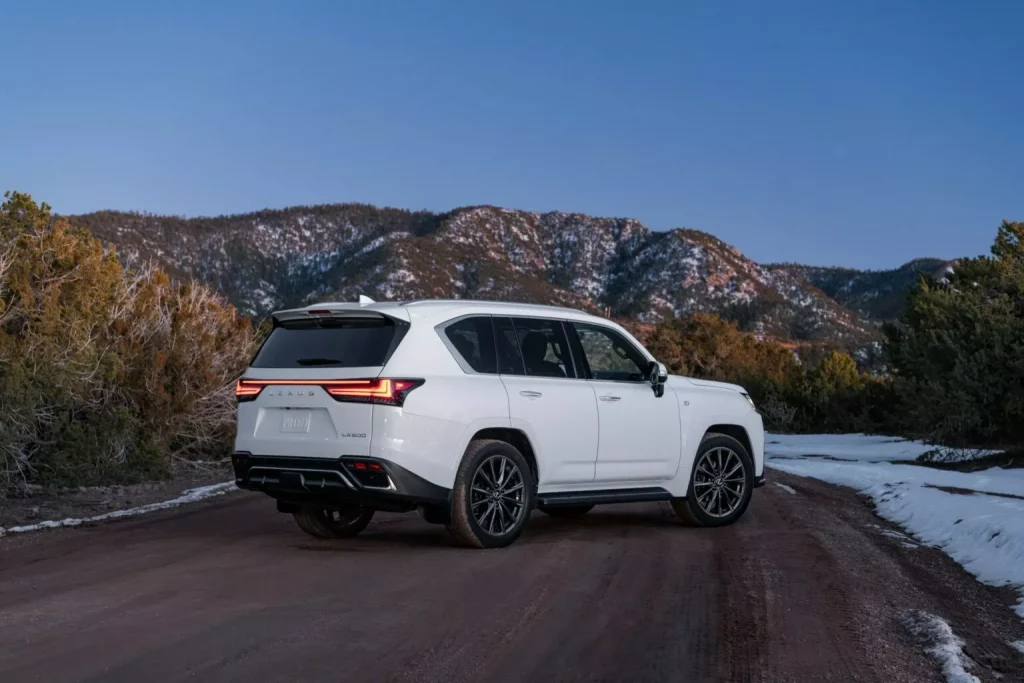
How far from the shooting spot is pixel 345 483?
8.42m

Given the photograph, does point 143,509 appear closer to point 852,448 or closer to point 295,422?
point 295,422

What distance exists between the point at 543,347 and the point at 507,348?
0.45 m

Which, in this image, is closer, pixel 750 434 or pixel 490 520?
pixel 490 520

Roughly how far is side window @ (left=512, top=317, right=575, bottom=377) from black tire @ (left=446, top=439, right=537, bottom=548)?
826mm

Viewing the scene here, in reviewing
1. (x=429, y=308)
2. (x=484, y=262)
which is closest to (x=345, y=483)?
(x=429, y=308)

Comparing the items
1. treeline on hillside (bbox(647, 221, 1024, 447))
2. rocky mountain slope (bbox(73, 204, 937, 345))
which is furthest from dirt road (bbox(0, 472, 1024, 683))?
rocky mountain slope (bbox(73, 204, 937, 345))

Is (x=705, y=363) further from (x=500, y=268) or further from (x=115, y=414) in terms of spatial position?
(x=115, y=414)

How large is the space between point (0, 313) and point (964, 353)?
17.5 meters

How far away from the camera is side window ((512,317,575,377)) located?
31.5ft

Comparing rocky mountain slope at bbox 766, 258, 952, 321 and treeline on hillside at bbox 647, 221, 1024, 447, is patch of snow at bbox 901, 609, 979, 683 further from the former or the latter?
rocky mountain slope at bbox 766, 258, 952, 321

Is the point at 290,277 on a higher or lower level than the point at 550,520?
higher

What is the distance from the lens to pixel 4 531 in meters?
9.86

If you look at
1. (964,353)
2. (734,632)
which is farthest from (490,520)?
(964,353)

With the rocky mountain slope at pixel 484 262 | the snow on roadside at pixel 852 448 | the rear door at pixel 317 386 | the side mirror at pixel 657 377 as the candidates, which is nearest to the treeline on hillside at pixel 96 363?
the rear door at pixel 317 386
